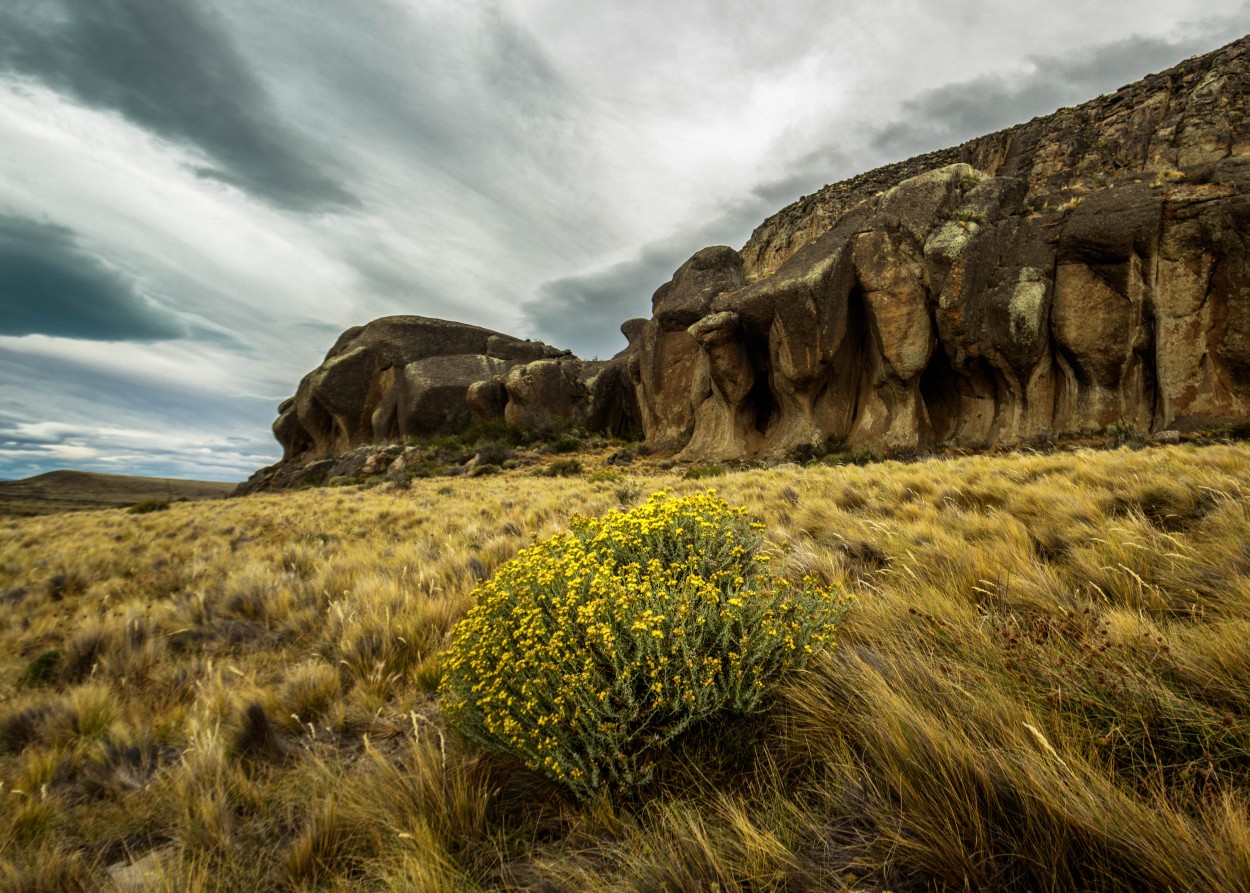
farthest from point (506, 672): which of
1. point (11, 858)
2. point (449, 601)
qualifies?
point (449, 601)

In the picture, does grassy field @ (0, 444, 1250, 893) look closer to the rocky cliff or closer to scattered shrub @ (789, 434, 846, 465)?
scattered shrub @ (789, 434, 846, 465)

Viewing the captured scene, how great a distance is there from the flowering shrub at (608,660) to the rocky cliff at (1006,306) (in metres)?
19.8

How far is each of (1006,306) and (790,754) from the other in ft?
71.0

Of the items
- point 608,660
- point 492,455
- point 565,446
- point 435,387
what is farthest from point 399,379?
point 608,660

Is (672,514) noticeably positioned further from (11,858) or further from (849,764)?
(11,858)

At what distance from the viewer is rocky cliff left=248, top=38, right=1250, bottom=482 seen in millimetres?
15609

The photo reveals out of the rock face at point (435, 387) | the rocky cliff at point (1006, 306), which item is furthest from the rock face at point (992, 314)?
the rock face at point (435, 387)

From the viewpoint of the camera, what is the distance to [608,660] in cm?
209

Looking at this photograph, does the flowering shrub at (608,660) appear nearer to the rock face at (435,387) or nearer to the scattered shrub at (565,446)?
the scattered shrub at (565,446)

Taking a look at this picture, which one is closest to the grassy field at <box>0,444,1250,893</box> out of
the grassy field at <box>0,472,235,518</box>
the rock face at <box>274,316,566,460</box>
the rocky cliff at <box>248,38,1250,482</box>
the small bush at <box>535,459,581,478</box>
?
the rocky cliff at <box>248,38,1250,482</box>

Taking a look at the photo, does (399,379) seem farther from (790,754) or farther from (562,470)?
(790,754)

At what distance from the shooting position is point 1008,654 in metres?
1.95

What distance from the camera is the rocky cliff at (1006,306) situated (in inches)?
615

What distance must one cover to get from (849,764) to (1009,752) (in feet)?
1.47
